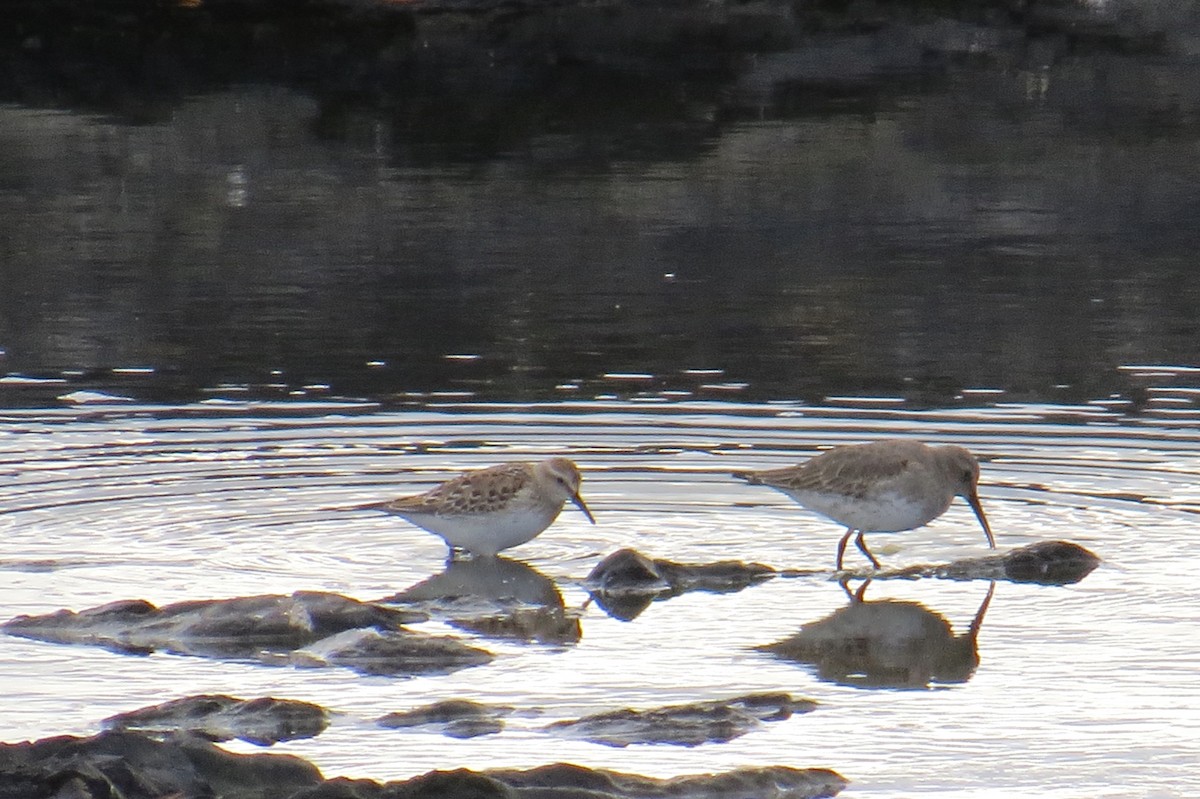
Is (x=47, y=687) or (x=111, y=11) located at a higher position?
(x=111, y=11)

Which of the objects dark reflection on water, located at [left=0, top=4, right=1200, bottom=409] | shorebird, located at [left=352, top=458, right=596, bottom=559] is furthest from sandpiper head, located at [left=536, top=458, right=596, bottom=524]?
dark reflection on water, located at [left=0, top=4, right=1200, bottom=409]

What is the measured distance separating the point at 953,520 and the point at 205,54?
37.5 metres

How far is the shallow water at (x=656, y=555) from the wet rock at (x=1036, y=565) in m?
0.14

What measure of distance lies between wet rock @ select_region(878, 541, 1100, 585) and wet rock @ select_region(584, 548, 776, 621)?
36.7 inches

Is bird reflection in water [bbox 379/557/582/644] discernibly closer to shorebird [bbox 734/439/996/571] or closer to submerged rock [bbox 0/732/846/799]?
shorebird [bbox 734/439/996/571]

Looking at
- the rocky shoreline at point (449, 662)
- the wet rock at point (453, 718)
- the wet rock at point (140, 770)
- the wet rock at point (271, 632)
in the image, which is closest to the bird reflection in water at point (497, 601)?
the rocky shoreline at point (449, 662)

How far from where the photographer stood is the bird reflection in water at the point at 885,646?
11188 mm

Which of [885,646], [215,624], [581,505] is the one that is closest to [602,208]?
[581,505]

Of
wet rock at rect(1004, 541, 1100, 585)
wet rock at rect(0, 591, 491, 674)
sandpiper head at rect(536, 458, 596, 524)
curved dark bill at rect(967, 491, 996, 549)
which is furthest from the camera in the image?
curved dark bill at rect(967, 491, 996, 549)

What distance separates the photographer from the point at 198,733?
32.4ft

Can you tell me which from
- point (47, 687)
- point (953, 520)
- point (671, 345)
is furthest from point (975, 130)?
point (47, 687)

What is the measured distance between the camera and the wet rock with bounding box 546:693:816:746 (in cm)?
993

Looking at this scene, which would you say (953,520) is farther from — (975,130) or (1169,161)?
(975,130)

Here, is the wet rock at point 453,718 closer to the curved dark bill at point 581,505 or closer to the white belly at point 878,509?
the curved dark bill at point 581,505
